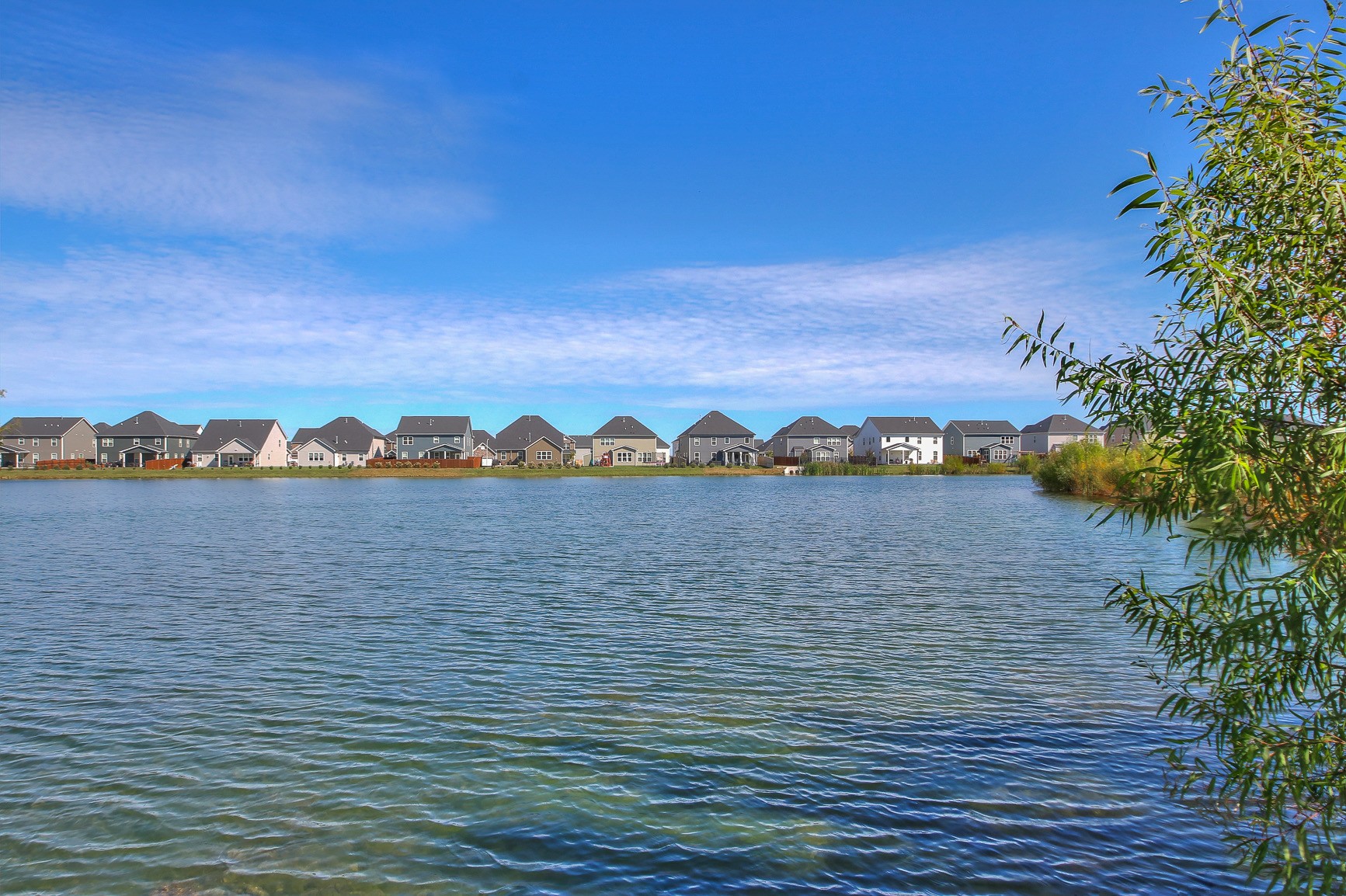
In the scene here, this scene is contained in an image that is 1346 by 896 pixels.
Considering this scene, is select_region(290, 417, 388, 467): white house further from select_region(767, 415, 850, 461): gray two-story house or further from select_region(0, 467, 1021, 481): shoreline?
select_region(767, 415, 850, 461): gray two-story house

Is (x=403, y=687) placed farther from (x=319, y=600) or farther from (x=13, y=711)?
(x=319, y=600)

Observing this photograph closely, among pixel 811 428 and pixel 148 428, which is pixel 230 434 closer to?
pixel 148 428

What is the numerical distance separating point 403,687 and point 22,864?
5.19 meters

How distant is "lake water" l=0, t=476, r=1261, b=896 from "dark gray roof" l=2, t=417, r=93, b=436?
359 feet

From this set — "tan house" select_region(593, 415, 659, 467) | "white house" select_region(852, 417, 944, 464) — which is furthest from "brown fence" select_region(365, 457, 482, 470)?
"white house" select_region(852, 417, 944, 464)

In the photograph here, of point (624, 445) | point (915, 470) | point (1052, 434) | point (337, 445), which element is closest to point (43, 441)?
point (337, 445)

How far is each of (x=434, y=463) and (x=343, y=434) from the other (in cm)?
2145

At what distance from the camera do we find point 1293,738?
563 centimetres

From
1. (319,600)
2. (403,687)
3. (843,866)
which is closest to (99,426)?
(319,600)

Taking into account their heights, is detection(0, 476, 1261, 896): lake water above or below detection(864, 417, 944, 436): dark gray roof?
below

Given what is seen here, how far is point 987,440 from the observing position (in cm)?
13212

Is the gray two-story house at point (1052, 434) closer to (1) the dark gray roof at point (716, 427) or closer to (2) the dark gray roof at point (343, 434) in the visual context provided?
(1) the dark gray roof at point (716, 427)

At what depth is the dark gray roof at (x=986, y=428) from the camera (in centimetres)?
13196

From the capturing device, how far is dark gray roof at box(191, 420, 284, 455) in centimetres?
11119
